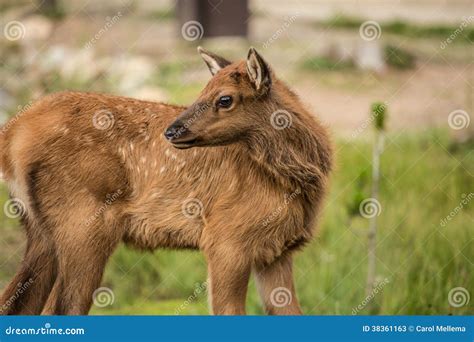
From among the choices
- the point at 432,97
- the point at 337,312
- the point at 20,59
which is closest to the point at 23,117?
the point at 337,312

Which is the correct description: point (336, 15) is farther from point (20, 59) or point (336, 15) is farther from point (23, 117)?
point (23, 117)

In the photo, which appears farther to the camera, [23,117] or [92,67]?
[92,67]

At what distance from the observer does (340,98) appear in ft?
38.4

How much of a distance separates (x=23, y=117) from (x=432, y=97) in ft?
20.2

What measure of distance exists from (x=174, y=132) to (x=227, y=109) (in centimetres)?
37

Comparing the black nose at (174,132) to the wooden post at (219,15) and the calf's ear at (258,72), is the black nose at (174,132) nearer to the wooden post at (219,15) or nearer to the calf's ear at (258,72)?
the calf's ear at (258,72)

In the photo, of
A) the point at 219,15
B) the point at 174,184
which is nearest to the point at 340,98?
the point at 219,15

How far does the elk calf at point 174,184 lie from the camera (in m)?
6.39

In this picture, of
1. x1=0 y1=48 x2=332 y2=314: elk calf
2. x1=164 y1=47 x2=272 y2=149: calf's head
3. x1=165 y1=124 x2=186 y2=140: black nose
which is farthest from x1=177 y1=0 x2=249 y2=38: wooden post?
x1=165 y1=124 x2=186 y2=140: black nose

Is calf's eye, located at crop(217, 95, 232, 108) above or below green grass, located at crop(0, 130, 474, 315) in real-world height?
above

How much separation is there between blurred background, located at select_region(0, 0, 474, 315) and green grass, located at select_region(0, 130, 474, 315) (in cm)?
1

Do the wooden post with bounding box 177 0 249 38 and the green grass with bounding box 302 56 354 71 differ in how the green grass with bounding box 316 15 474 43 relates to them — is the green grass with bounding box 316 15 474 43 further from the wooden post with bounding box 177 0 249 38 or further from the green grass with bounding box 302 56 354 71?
the wooden post with bounding box 177 0 249 38

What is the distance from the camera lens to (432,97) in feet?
38.4

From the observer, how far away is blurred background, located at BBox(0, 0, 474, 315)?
8.61 m
